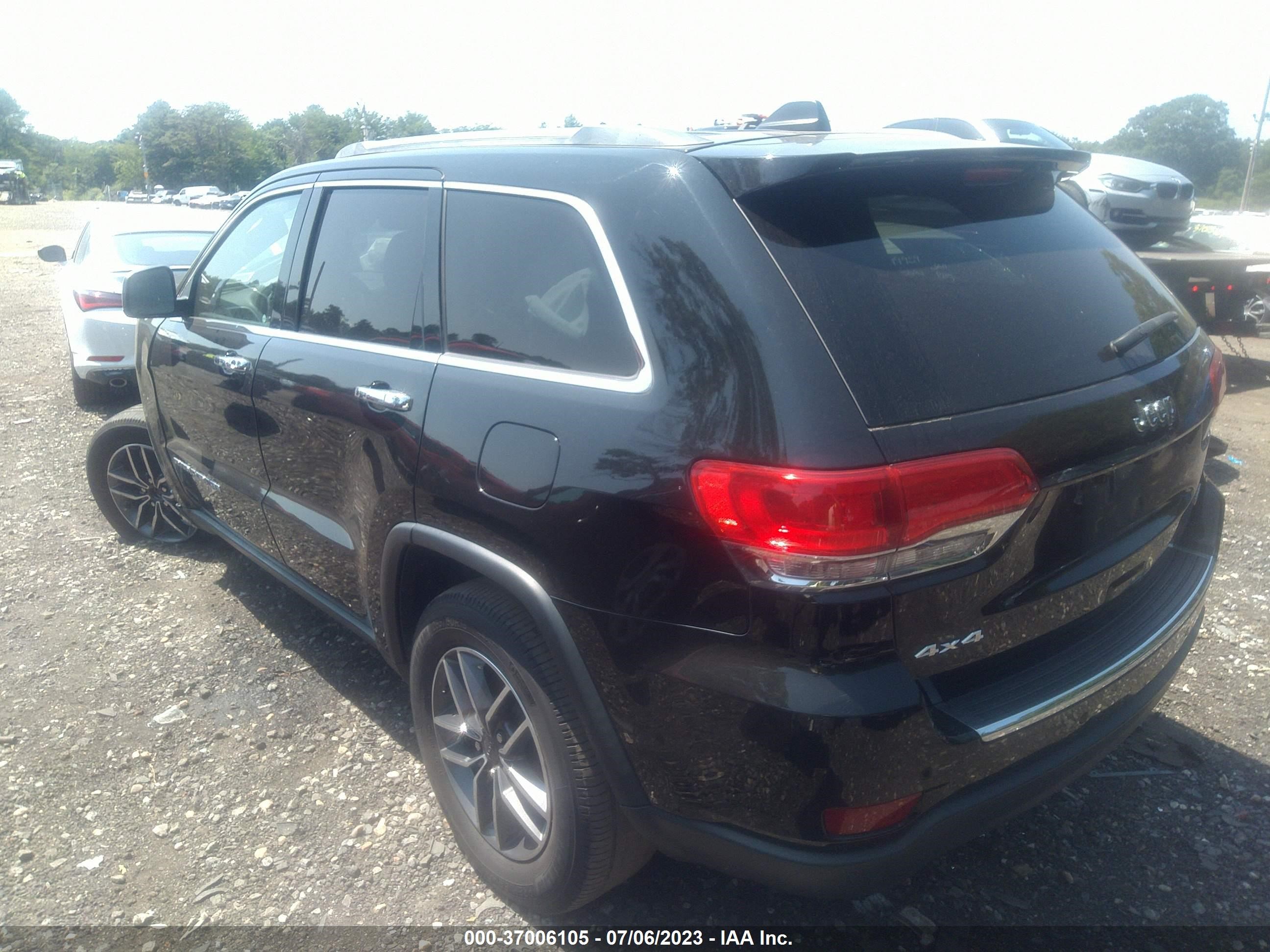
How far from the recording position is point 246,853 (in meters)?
2.76

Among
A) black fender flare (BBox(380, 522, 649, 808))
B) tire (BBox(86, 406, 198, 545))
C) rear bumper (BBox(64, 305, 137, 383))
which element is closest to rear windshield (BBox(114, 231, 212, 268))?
rear bumper (BBox(64, 305, 137, 383))

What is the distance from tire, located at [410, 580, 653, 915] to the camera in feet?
6.93

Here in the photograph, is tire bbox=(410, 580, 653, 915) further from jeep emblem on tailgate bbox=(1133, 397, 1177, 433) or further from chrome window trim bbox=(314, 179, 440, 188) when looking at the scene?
jeep emblem on tailgate bbox=(1133, 397, 1177, 433)

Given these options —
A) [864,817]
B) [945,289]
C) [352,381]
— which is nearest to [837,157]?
[945,289]

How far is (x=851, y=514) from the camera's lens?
1.69 m

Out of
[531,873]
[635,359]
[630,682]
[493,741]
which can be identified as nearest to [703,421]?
[635,359]

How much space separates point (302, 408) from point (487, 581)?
106cm

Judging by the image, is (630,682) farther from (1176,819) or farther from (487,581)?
(1176,819)

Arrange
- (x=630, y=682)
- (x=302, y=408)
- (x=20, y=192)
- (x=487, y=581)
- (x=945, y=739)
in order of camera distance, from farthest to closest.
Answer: (x=20, y=192), (x=302, y=408), (x=487, y=581), (x=630, y=682), (x=945, y=739)

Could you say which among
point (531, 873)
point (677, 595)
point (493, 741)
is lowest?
point (531, 873)

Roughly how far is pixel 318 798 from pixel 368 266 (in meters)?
1.68

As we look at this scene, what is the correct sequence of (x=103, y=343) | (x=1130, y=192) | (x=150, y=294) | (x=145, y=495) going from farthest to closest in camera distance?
(x=1130, y=192)
(x=103, y=343)
(x=145, y=495)
(x=150, y=294)

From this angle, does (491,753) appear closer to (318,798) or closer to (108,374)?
(318,798)

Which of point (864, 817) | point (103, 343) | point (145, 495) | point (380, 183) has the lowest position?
point (145, 495)
